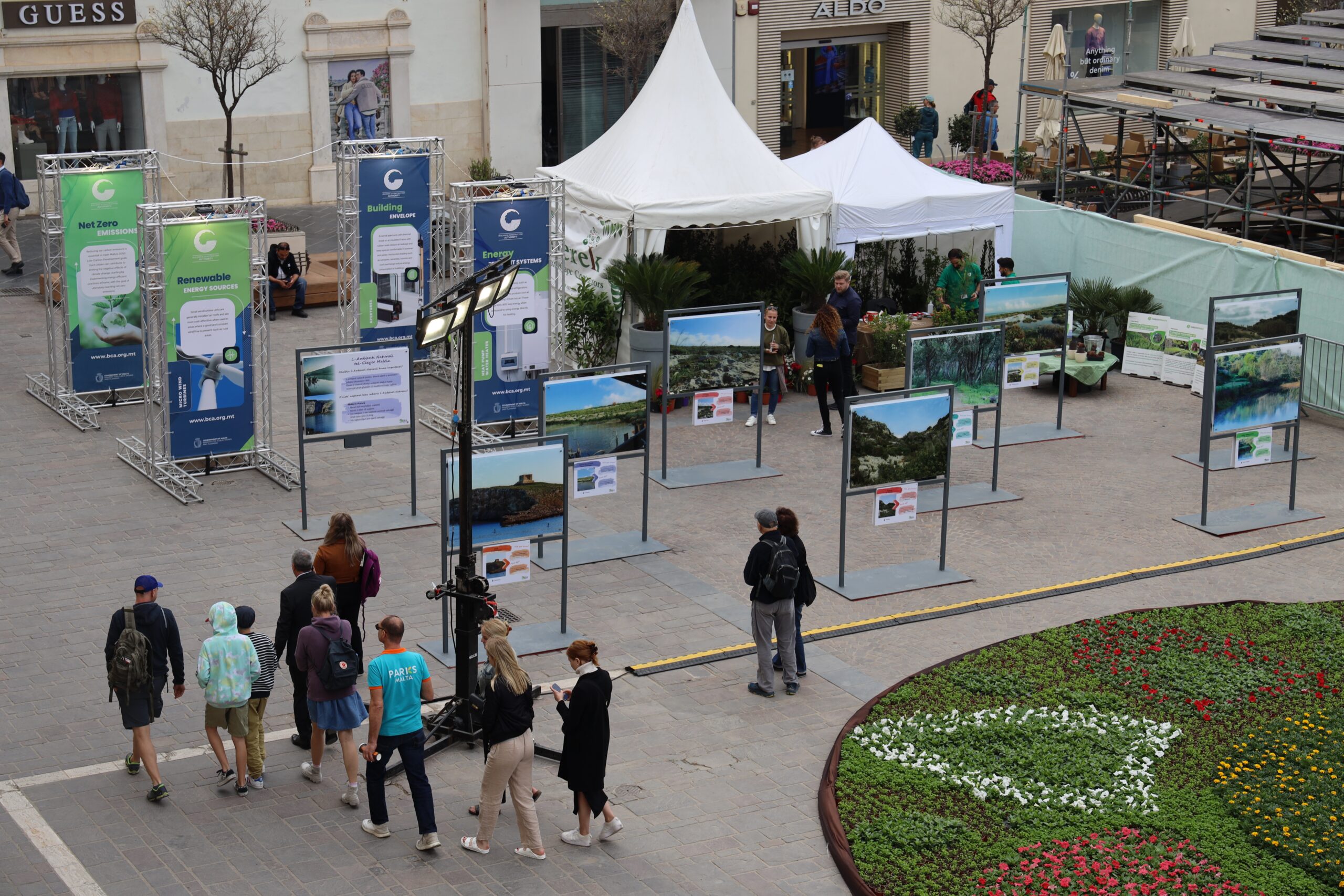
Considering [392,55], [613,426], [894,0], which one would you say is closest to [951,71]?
[894,0]

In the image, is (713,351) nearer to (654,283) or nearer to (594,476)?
(594,476)

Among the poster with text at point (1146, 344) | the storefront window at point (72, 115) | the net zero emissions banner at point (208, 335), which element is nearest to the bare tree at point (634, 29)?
the storefront window at point (72, 115)

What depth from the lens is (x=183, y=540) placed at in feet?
50.4

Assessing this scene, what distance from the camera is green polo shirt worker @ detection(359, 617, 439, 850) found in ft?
32.6

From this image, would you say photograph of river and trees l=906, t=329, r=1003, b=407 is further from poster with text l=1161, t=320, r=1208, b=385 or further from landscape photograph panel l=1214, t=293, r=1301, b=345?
poster with text l=1161, t=320, r=1208, b=385

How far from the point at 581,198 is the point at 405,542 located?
7.13 meters

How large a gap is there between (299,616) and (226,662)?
0.70 metres

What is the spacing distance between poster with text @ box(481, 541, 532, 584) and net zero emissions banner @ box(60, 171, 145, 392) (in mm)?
8143

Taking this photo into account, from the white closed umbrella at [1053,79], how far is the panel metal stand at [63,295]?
17506 mm

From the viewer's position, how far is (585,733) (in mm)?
9977

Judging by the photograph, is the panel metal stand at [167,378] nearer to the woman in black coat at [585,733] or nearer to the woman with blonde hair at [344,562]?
the woman with blonde hair at [344,562]

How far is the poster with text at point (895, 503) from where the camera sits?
1425 centimetres

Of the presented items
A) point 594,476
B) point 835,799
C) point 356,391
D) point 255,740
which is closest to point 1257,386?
point 594,476

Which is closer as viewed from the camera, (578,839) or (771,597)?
(578,839)
